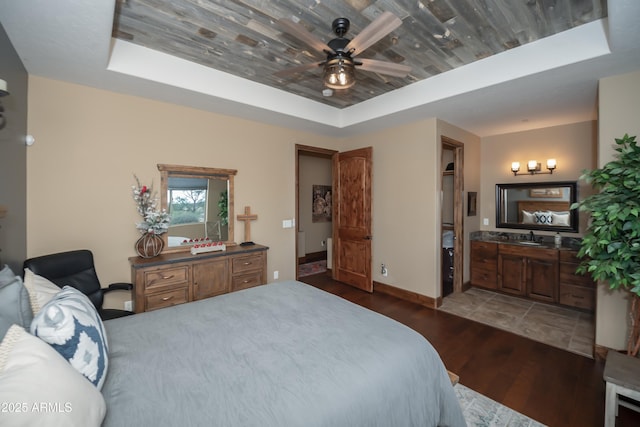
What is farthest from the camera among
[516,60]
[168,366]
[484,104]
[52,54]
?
[484,104]

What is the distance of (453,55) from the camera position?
8.84ft

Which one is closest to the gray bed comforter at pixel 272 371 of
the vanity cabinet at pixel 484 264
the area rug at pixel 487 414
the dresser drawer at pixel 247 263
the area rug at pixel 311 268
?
the area rug at pixel 487 414

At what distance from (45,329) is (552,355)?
381 cm

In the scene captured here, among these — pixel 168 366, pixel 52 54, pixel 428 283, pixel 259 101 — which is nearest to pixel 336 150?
pixel 259 101

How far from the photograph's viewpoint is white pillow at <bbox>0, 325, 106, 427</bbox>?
68 cm

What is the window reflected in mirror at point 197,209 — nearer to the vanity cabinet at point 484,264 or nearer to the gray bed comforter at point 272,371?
the gray bed comforter at point 272,371

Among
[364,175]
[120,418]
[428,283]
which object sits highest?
[364,175]

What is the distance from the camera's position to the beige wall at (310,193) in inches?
253

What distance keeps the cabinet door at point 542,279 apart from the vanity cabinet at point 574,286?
0.08 m

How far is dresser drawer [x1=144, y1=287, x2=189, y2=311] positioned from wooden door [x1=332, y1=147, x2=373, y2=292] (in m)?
2.70

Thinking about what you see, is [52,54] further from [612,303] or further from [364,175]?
[612,303]

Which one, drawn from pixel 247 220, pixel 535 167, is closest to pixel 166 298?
pixel 247 220

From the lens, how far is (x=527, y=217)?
440 centimetres

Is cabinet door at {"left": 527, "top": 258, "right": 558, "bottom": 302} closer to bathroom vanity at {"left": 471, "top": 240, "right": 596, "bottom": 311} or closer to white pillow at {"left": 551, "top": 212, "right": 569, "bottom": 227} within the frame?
bathroom vanity at {"left": 471, "top": 240, "right": 596, "bottom": 311}
